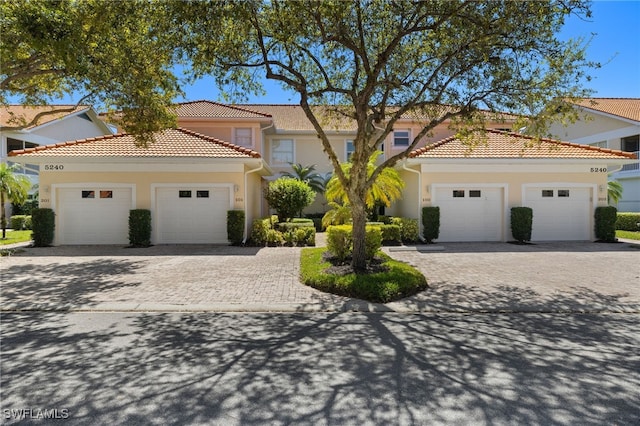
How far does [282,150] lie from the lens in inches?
971

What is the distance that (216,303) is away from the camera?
7008 mm

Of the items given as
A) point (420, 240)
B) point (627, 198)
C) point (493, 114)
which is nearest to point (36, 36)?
point (493, 114)

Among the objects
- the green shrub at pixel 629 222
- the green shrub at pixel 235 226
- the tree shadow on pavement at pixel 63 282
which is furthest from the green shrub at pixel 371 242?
the green shrub at pixel 629 222

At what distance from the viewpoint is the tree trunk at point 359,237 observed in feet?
29.6

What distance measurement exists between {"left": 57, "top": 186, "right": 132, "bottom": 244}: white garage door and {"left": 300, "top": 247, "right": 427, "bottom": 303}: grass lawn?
9.56 meters

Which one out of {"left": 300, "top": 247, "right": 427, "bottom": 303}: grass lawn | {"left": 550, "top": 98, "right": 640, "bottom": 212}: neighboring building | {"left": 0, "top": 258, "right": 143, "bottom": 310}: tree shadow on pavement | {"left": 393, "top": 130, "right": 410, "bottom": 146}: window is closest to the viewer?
{"left": 0, "top": 258, "right": 143, "bottom": 310}: tree shadow on pavement

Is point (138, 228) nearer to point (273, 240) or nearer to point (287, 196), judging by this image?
point (273, 240)

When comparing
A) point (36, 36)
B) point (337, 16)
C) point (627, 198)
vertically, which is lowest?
point (627, 198)

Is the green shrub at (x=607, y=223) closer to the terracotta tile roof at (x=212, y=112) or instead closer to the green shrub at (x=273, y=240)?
the green shrub at (x=273, y=240)

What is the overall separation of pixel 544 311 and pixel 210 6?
8063 millimetres

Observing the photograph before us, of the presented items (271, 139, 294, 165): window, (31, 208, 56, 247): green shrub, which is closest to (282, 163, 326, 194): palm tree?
(271, 139, 294, 165): window

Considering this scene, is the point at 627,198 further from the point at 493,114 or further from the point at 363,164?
the point at 363,164

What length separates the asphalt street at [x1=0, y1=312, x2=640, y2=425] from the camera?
11.1 feet

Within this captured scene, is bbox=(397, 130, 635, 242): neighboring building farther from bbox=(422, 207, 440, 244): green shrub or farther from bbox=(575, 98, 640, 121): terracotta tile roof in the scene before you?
bbox=(575, 98, 640, 121): terracotta tile roof
